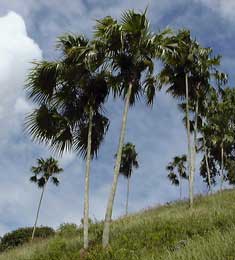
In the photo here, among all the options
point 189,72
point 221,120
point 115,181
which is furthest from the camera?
point 221,120

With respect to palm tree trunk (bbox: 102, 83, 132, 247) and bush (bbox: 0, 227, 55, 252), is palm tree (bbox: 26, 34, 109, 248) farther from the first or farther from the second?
bush (bbox: 0, 227, 55, 252)

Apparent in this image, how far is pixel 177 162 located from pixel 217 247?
46375 millimetres

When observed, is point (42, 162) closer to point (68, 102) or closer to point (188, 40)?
point (188, 40)

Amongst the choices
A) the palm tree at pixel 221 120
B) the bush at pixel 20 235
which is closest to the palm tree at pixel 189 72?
the palm tree at pixel 221 120

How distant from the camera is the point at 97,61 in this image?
14281 mm

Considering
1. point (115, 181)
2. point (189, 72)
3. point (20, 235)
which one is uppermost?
point (189, 72)

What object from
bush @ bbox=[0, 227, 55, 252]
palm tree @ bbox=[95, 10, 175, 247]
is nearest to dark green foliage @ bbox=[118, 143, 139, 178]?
bush @ bbox=[0, 227, 55, 252]

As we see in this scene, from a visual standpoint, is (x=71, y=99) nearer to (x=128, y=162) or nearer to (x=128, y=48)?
(x=128, y=48)

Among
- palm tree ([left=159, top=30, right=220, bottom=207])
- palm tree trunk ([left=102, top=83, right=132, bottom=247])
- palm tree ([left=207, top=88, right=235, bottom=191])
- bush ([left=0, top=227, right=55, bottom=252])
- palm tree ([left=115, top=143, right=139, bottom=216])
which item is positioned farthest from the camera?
palm tree ([left=115, top=143, right=139, bottom=216])

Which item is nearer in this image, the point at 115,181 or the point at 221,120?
the point at 115,181

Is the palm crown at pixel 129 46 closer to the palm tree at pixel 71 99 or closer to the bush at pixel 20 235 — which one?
the palm tree at pixel 71 99

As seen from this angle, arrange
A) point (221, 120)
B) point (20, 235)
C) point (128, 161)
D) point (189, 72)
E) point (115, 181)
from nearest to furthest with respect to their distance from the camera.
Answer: point (115, 181)
point (189, 72)
point (221, 120)
point (20, 235)
point (128, 161)

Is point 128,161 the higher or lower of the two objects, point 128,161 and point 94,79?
the higher

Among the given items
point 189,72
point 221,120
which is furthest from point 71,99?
point 221,120
